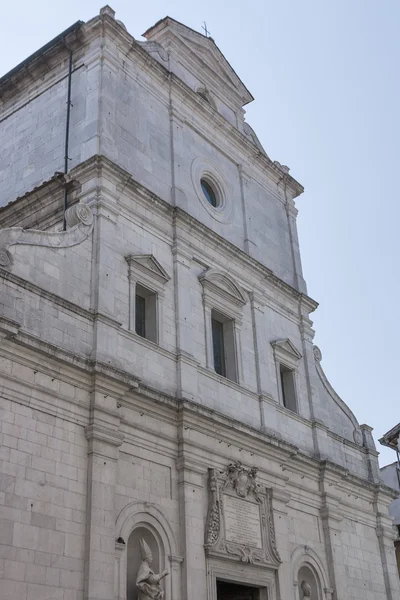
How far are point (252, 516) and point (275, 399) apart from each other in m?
3.75

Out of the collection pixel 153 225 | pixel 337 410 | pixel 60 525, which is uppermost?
pixel 153 225

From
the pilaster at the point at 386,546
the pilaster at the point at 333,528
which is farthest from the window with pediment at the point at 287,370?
the pilaster at the point at 386,546

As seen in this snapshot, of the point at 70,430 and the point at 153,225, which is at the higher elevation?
the point at 153,225

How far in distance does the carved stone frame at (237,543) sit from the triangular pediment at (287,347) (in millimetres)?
4465

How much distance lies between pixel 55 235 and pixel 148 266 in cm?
269

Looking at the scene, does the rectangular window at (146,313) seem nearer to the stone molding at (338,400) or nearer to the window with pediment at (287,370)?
the window with pediment at (287,370)

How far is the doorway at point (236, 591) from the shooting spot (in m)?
18.4

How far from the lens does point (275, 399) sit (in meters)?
21.3

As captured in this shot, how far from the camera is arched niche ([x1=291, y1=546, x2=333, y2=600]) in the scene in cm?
1989

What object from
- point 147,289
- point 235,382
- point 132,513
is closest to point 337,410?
point 235,382

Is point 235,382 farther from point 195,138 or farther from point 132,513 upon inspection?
point 195,138

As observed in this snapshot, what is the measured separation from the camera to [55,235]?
652 inches

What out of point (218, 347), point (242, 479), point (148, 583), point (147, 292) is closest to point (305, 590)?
point (242, 479)

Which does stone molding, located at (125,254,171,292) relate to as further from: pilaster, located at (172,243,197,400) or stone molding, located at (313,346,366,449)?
stone molding, located at (313,346,366,449)
